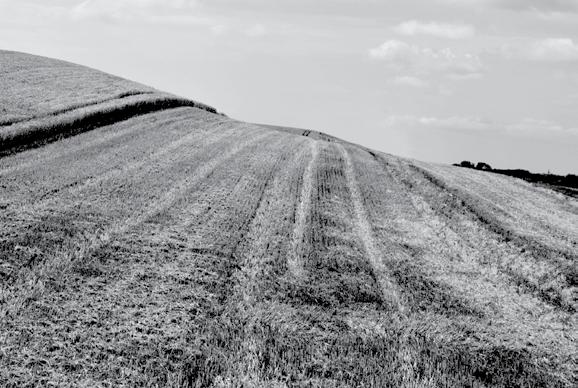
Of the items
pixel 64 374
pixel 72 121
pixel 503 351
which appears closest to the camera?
pixel 64 374

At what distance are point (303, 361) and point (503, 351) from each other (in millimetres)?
3200

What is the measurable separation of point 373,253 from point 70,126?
1725 cm

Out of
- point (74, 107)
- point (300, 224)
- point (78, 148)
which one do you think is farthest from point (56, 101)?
point (300, 224)

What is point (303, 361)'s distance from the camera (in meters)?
7.29

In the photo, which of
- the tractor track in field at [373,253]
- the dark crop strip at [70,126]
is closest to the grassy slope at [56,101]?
the dark crop strip at [70,126]

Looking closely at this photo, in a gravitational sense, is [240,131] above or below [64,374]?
above

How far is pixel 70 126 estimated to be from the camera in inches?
969

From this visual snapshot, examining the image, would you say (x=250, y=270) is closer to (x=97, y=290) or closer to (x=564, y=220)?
(x=97, y=290)

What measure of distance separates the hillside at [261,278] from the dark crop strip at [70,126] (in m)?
0.20

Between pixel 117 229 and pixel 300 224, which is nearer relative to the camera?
pixel 117 229

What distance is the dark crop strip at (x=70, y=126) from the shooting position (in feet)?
67.7

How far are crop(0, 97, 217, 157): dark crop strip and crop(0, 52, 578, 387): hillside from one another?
0.20 m

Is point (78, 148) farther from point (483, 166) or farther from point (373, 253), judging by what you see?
point (483, 166)

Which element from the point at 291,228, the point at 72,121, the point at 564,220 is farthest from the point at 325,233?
the point at 72,121
